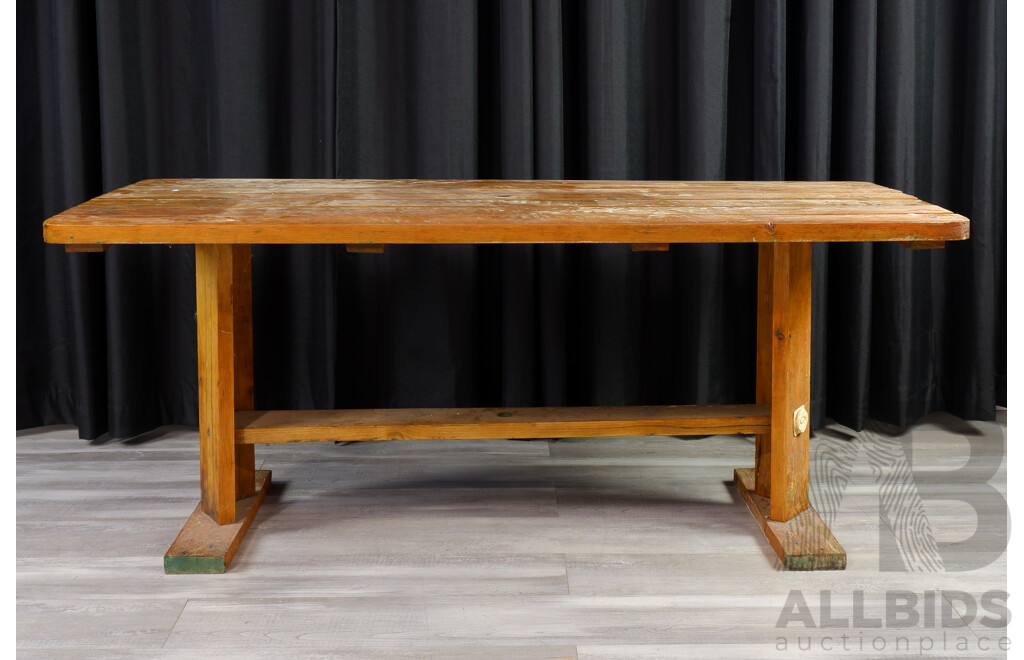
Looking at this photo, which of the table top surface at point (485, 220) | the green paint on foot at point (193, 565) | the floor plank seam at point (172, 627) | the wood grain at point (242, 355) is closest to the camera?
the floor plank seam at point (172, 627)

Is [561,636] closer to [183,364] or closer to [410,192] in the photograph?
[410,192]

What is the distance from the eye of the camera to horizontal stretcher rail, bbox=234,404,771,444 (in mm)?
2020

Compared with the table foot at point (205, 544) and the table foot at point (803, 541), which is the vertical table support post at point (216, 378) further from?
the table foot at point (803, 541)

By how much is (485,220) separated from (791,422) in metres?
0.76

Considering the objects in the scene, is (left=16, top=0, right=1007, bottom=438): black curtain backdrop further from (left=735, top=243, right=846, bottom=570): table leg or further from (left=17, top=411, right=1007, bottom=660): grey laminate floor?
(left=735, top=243, right=846, bottom=570): table leg

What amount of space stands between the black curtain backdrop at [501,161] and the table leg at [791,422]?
636mm

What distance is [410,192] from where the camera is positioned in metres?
2.06

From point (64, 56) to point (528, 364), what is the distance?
1.41 m

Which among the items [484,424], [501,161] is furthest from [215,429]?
[501,161]

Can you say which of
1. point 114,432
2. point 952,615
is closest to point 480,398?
point 114,432

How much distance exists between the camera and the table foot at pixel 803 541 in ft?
6.10

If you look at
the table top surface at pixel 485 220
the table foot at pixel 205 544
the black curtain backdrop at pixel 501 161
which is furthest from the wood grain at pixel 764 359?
the table foot at pixel 205 544

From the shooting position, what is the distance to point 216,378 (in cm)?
192

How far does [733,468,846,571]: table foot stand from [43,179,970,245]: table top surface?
60cm
